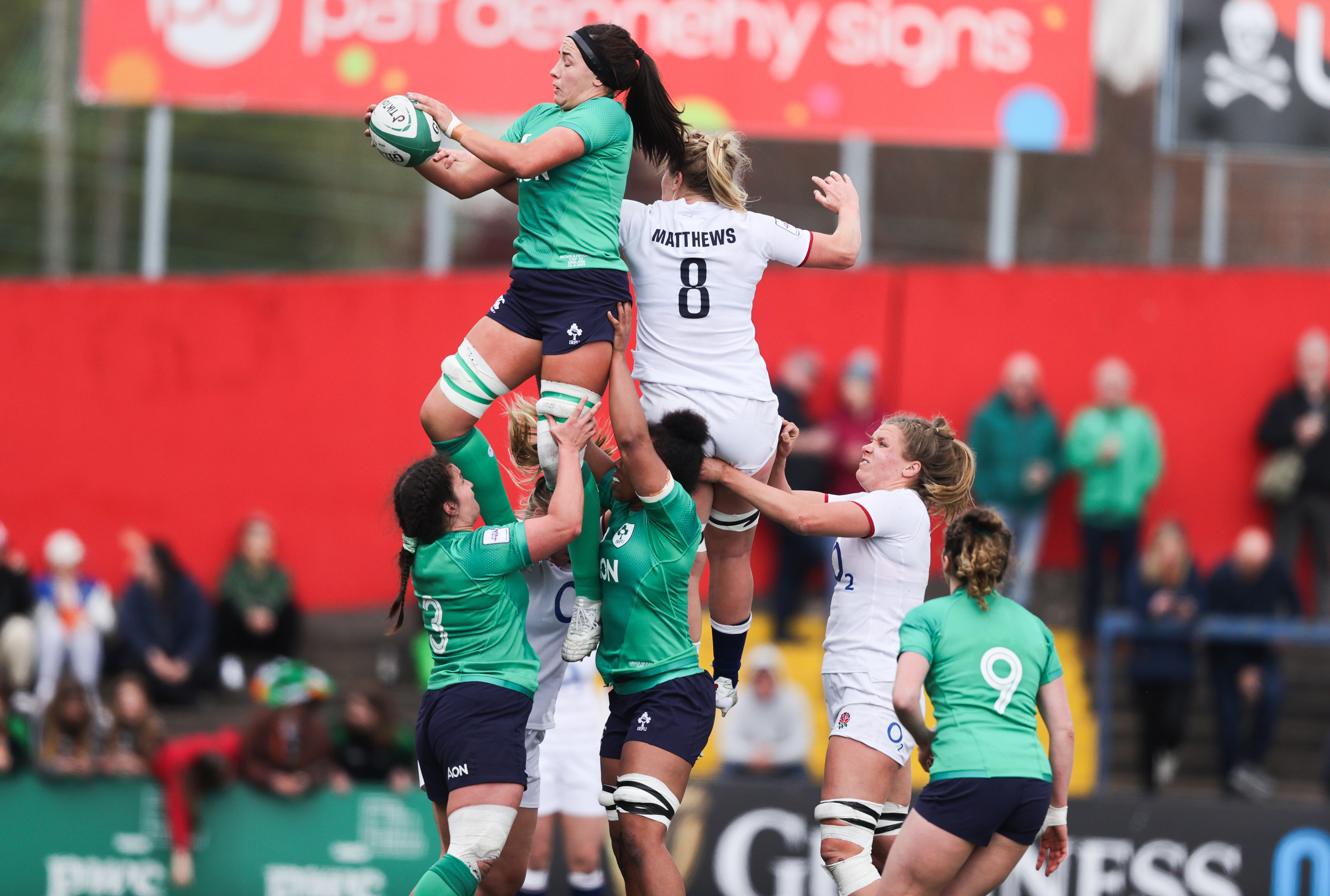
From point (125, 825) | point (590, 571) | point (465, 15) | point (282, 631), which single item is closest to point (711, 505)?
point (590, 571)

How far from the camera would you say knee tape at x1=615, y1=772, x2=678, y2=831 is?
5.79 metres

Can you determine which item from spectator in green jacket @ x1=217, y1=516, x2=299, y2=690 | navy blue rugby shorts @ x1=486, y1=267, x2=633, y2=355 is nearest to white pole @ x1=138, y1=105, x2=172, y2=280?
spectator in green jacket @ x1=217, y1=516, x2=299, y2=690

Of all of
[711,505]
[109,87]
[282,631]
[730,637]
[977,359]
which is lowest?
A: [282,631]

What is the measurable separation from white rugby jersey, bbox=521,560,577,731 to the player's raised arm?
1.64 meters

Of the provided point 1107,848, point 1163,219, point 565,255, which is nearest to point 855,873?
point 565,255

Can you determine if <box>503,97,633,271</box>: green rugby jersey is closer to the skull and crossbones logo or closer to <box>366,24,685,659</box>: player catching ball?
<box>366,24,685,659</box>: player catching ball

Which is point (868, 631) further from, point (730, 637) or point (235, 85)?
point (235, 85)

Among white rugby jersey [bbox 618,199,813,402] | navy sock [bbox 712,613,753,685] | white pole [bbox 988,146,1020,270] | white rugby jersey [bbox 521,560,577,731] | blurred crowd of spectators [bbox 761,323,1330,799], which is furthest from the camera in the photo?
white pole [bbox 988,146,1020,270]

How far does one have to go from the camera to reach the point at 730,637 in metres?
6.46

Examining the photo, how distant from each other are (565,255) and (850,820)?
2.31 meters

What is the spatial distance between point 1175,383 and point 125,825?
28.5 feet

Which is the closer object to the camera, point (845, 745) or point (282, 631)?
point (845, 745)

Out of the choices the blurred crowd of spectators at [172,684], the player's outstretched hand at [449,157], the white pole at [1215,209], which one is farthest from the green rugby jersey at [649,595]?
the white pole at [1215,209]

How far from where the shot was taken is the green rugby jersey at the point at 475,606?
5.84 m
